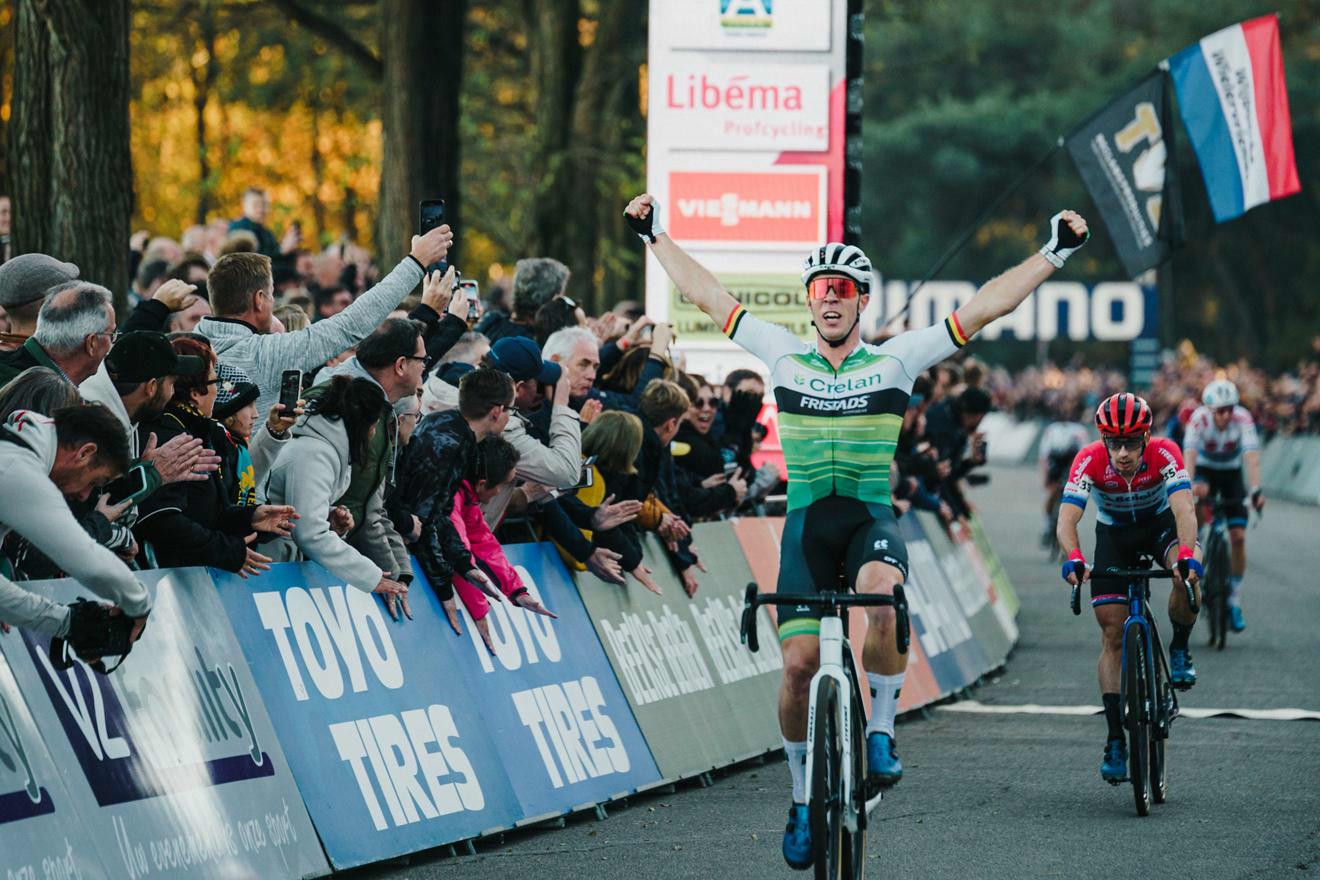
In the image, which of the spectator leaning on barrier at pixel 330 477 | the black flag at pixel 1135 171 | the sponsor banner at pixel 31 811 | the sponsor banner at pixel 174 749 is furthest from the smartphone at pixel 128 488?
the black flag at pixel 1135 171

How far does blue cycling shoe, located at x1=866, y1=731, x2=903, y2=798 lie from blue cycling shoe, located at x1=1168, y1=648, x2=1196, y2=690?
A: 12.3 ft

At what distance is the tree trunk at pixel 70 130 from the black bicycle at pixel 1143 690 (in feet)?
18.0

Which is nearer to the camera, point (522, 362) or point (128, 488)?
point (128, 488)

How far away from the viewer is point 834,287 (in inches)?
326

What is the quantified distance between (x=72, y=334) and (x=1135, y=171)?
14746 millimetres

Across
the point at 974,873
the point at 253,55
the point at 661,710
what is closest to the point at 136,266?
the point at 661,710

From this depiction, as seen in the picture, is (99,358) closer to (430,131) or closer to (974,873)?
(974,873)

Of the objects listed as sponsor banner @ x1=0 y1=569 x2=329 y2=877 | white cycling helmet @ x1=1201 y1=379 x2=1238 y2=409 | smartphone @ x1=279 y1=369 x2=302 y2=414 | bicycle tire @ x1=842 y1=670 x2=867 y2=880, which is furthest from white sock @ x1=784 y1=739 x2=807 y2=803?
white cycling helmet @ x1=1201 y1=379 x2=1238 y2=409

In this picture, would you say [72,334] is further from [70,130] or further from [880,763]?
[70,130]

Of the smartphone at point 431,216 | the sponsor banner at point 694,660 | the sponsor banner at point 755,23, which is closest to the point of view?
the smartphone at point 431,216

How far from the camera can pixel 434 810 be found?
29.4ft

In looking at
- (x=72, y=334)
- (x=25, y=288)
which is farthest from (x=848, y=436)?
(x=25, y=288)

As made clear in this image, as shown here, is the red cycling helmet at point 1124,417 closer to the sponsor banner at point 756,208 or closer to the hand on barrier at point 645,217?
the hand on barrier at point 645,217

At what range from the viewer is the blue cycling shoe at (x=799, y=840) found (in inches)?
296
